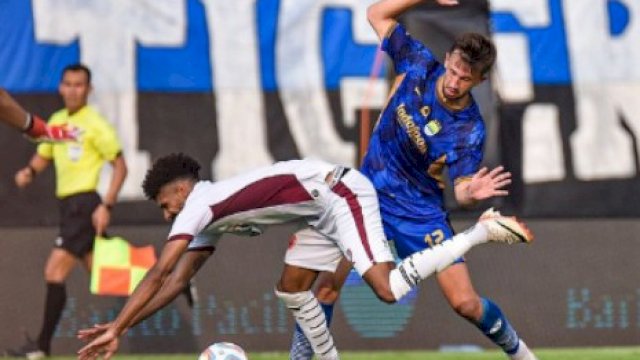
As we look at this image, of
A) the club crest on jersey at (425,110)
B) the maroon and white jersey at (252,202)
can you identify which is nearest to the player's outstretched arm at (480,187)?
the club crest on jersey at (425,110)

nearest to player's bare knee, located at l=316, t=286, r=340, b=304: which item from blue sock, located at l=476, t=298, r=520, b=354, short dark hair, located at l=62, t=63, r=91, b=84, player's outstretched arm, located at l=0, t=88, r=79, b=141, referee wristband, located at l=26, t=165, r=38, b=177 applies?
blue sock, located at l=476, t=298, r=520, b=354

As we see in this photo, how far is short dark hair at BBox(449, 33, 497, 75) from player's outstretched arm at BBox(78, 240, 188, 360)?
1.94 metres

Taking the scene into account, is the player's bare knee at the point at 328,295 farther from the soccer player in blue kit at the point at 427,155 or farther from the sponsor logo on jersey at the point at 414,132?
the sponsor logo on jersey at the point at 414,132

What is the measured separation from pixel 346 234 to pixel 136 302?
1409 mm

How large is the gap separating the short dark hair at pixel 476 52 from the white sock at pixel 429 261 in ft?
2.92

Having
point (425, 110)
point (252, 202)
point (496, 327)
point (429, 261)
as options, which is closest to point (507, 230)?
point (429, 261)

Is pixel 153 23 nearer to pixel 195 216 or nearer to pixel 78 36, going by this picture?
pixel 78 36

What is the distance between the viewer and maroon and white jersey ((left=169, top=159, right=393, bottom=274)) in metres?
7.96

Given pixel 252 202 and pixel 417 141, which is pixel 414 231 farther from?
pixel 252 202

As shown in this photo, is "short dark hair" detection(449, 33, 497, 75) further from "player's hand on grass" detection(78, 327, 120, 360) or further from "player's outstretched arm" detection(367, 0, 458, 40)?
"player's hand on grass" detection(78, 327, 120, 360)

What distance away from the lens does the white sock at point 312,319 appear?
27.9ft

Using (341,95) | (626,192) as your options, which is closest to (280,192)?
(341,95)

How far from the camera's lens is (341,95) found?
11828 mm

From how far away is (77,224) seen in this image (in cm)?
1180
